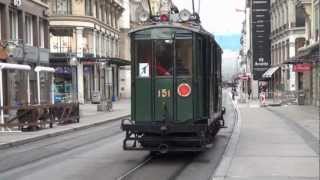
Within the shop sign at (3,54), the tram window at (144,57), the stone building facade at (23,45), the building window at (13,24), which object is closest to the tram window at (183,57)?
the tram window at (144,57)

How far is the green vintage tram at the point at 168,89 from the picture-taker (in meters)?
16.2

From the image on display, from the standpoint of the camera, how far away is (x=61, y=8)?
220ft

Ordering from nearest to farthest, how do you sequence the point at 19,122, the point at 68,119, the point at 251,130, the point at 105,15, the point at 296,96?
1. the point at 251,130
2. the point at 19,122
3. the point at 68,119
4. the point at 296,96
5. the point at 105,15

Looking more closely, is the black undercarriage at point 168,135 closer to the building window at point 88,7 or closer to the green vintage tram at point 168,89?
the green vintage tram at point 168,89

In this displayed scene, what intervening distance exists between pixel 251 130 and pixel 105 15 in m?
54.3

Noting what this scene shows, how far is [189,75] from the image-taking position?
16.2m

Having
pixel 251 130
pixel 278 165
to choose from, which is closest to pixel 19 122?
pixel 251 130

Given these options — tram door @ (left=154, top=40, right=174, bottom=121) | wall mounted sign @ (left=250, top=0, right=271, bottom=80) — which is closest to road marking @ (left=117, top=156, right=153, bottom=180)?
tram door @ (left=154, top=40, right=174, bottom=121)

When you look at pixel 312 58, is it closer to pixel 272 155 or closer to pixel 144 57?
pixel 272 155

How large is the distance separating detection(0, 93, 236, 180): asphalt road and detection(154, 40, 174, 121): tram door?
4.07 feet

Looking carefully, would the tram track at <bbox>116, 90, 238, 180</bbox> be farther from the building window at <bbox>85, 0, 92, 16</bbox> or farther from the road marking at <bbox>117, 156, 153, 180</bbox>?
the building window at <bbox>85, 0, 92, 16</bbox>

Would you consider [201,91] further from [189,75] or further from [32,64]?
[32,64]

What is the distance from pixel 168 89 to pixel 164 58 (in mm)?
764

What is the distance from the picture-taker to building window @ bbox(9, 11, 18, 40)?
42591 mm
